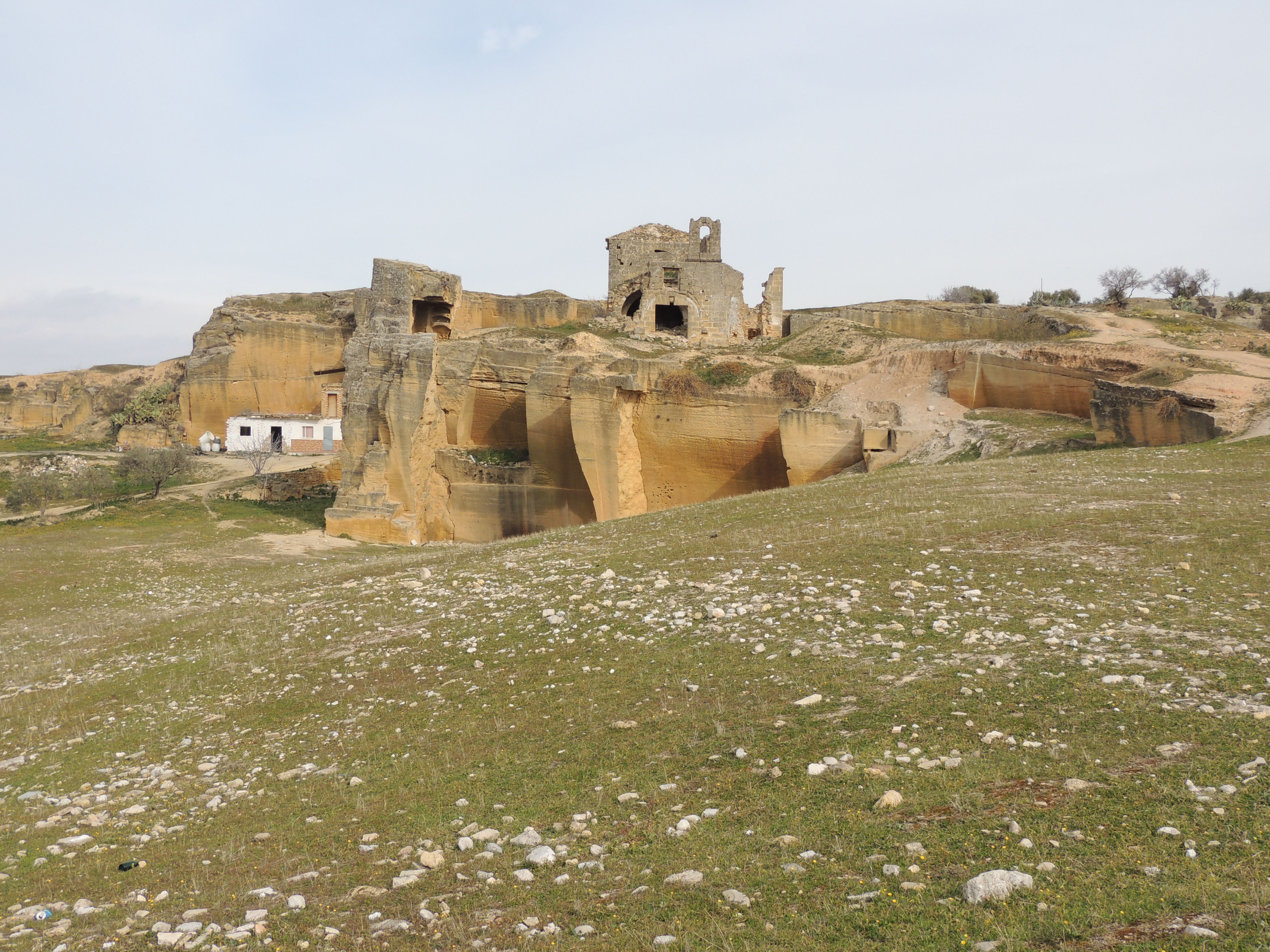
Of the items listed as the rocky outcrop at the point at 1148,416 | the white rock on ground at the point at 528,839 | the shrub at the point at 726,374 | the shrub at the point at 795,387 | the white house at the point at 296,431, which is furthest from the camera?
the white house at the point at 296,431

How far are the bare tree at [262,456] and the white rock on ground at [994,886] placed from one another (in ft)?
99.4

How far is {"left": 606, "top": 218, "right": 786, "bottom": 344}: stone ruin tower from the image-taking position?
3781 centimetres

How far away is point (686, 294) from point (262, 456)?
698 inches

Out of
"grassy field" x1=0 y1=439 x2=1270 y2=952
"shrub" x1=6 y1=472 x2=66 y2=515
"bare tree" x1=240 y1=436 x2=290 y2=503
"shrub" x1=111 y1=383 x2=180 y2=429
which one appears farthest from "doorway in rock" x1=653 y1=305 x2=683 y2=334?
"shrub" x1=111 y1=383 x2=180 y2=429

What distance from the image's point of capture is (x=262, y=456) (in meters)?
35.0

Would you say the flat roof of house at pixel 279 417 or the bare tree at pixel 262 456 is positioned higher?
the flat roof of house at pixel 279 417

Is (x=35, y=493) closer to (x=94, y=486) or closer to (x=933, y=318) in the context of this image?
(x=94, y=486)

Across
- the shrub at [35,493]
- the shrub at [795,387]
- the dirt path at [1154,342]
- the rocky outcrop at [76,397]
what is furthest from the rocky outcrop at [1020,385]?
the rocky outcrop at [76,397]

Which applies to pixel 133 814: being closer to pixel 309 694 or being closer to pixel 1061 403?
pixel 309 694

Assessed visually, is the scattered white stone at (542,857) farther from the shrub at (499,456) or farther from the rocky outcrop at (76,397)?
the rocky outcrop at (76,397)

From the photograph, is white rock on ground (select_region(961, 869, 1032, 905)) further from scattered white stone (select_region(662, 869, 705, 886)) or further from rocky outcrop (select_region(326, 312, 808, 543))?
rocky outcrop (select_region(326, 312, 808, 543))

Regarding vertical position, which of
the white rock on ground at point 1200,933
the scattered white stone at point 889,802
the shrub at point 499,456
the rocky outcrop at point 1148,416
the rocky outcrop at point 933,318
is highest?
the rocky outcrop at point 933,318

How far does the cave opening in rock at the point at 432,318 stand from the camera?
40188 millimetres

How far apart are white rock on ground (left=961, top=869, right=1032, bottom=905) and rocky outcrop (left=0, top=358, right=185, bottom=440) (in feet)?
195
